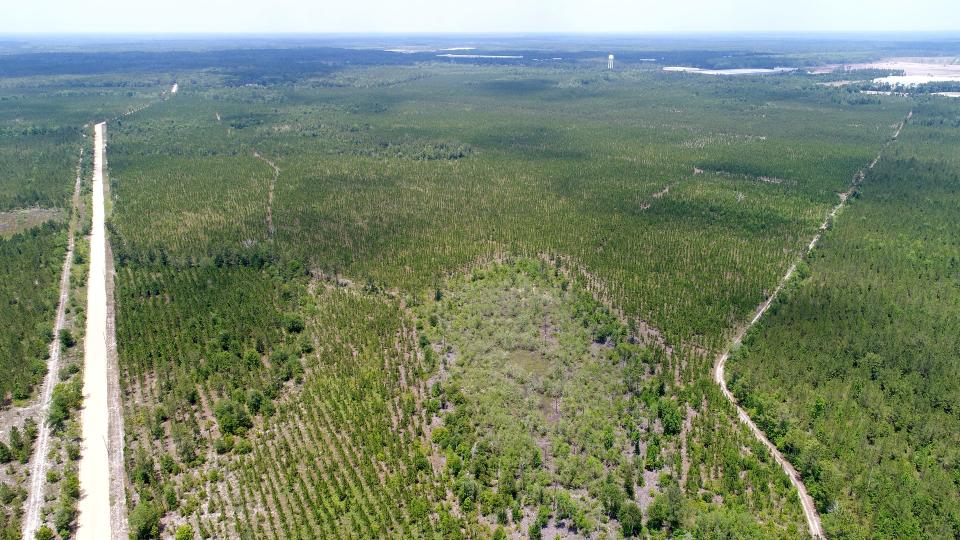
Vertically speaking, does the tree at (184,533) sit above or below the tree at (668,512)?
below

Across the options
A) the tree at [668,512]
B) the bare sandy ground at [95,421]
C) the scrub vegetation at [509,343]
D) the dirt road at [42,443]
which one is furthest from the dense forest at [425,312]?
the dirt road at [42,443]

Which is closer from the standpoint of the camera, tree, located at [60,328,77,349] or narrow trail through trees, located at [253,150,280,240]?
tree, located at [60,328,77,349]

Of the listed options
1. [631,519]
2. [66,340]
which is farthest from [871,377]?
[66,340]

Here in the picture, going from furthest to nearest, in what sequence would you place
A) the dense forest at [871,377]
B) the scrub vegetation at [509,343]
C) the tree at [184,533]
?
the scrub vegetation at [509,343], the dense forest at [871,377], the tree at [184,533]

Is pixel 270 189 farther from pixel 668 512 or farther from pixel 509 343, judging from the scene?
pixel 668 512

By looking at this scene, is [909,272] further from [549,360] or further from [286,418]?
[286,418]

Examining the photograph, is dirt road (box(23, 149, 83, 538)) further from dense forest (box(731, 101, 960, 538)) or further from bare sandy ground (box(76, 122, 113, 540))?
dense forest (box(731, 101, 960, 538))

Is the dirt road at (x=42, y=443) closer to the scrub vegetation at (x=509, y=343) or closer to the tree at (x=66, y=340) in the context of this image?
the tree at (x=66, y=340)

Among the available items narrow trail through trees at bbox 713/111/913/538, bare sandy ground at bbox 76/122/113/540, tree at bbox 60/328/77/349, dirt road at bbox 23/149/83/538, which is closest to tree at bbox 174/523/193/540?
bare sandy ground at bbox 76/122/113/540
